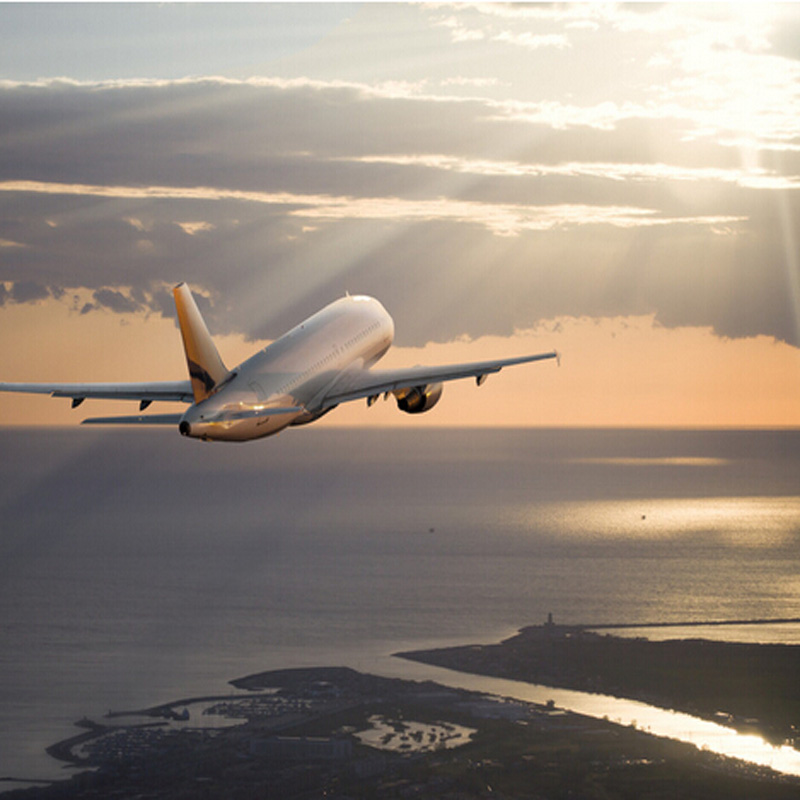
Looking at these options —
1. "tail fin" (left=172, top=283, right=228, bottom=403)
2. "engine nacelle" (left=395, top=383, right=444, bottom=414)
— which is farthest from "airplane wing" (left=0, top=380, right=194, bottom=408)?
"engine nacelle" (left=395, top=383, right=444, bottom=414)

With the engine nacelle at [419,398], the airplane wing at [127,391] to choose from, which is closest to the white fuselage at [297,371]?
the airplane wing at [127,391]

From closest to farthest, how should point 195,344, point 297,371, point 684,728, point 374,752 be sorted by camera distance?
1. point 195,344
2. point 297,371
3. point 374,752
4. point 684,728

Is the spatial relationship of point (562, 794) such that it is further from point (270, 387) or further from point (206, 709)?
point (270, 387)

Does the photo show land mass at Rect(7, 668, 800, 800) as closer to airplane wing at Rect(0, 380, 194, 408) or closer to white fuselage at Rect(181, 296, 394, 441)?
white fuselage at Rect(181, 296, 394, 441)

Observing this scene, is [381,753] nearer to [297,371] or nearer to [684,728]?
[684,728]

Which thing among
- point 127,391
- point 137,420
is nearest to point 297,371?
point 127,391

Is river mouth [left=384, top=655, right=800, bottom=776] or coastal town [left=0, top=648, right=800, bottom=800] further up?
coastal town [left=0, top=648, right=800, bottom=800]
